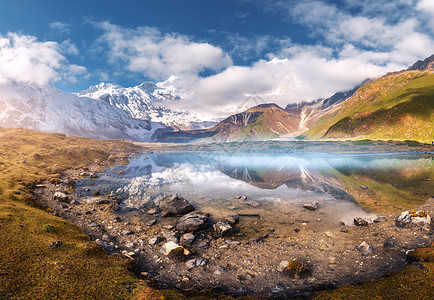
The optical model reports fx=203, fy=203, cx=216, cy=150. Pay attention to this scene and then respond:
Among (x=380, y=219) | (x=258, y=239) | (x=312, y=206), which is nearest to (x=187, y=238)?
(x=258, y=239)

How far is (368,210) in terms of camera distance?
79.0 ft

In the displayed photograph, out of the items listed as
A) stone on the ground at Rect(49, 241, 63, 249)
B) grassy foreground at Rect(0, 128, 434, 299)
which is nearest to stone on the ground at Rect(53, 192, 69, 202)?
grassy foreground at Rect(0, 128, 434, 299)

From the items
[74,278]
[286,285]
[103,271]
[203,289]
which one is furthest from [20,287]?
[286,285]

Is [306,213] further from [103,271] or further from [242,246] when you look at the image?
[103,271]

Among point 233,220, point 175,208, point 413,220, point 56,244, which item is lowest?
point 233,220

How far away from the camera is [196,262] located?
536 inches

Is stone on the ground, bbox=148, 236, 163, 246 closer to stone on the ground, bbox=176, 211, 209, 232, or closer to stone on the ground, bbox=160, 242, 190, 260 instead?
stone on the ground, bbox=160, 242, 190, 260

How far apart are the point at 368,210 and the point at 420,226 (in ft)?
24.0

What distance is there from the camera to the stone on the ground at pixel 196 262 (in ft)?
43.7

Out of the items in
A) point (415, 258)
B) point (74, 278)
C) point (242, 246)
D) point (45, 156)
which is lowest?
point (242, 246)

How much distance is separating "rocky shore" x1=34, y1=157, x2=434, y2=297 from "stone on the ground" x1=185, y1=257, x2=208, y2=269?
7 cm

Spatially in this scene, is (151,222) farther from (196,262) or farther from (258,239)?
(258,239)

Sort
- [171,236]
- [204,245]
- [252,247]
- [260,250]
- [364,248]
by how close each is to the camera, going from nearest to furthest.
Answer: [364,248] → [260,250] → [252,247] → [204,245] → [171,236]

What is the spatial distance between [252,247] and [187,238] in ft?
18.3
